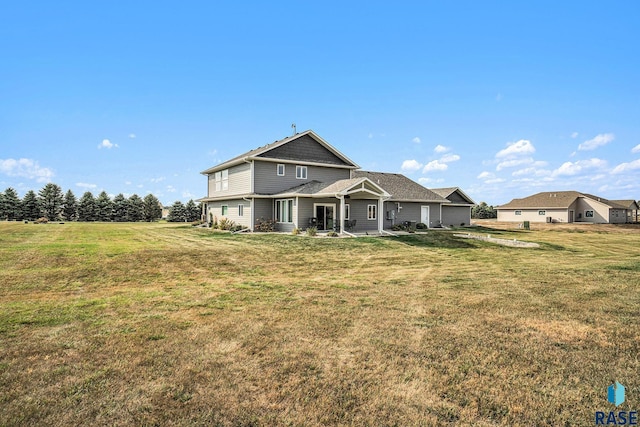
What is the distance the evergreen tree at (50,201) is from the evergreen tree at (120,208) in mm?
7549

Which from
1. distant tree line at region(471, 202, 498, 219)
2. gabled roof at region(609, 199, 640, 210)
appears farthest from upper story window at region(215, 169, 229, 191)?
gabled roof at region(609, 199, 640, 210)

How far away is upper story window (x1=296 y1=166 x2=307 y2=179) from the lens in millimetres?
25484

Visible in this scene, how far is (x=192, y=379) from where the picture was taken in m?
3.81

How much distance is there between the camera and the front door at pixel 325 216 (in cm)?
2369

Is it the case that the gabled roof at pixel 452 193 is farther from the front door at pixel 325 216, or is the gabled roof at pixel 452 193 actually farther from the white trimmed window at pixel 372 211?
the front door at pixel 325 216

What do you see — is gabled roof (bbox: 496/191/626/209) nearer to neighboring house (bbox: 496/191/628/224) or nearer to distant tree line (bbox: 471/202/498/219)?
neighboring house (bbox: 496/191/628/224)

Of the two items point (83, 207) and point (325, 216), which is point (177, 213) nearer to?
point (83, 207)

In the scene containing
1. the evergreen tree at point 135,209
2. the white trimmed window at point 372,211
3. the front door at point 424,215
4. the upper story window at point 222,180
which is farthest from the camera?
the evergreen tree at point 135,209

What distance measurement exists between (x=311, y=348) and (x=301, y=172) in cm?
2166

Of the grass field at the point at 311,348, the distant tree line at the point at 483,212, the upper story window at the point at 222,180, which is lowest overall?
the grass field at the point at 311,348

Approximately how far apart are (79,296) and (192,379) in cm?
538

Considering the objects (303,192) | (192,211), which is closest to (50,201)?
(192,211)

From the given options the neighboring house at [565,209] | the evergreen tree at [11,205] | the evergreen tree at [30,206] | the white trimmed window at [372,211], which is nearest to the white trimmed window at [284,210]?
the white trimmed window at [372,211]

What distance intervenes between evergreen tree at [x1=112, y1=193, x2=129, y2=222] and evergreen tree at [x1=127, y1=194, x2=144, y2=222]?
416mm
